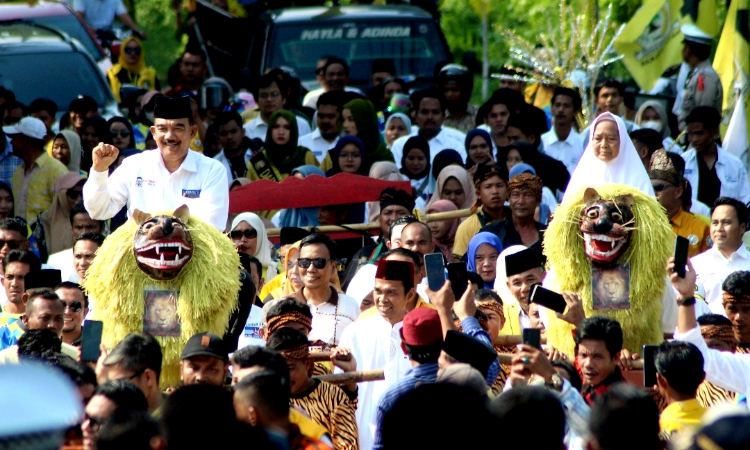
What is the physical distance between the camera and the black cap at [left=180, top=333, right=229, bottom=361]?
6637 millimetres

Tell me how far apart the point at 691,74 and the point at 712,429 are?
9.83 m

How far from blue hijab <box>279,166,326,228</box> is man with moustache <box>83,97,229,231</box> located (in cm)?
300

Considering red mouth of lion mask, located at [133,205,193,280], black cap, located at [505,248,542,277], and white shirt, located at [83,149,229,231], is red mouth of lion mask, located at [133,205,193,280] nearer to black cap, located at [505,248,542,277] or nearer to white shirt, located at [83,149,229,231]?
white shirt, located at [83,149,229,231]

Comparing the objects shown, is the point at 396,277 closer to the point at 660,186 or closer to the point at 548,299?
the point at 548,299

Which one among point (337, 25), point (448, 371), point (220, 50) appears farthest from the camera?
point (220, 50)

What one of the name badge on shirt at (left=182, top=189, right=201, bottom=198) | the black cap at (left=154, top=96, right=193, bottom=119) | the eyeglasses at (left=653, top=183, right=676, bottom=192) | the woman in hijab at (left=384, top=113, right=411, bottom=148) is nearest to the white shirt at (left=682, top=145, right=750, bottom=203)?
the eyeglasses at (left=653, top=183, right=676, bottom=192)

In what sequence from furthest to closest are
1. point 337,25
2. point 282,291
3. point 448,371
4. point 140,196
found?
point 337,25 → point 282,291 → point 140,196 → point 448,371

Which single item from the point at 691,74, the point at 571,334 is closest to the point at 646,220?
the point at 571,334

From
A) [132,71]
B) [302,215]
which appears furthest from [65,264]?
[132,71]

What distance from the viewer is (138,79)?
16.0 meters

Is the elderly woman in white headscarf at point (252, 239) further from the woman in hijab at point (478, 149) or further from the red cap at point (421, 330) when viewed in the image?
the red cap at point (421, 330)

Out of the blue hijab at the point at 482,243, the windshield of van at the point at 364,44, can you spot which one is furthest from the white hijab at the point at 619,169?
the windshield of van at the point at 364,44

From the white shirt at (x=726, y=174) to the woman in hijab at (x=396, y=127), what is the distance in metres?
2.86

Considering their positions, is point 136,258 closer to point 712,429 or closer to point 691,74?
point 712,429
